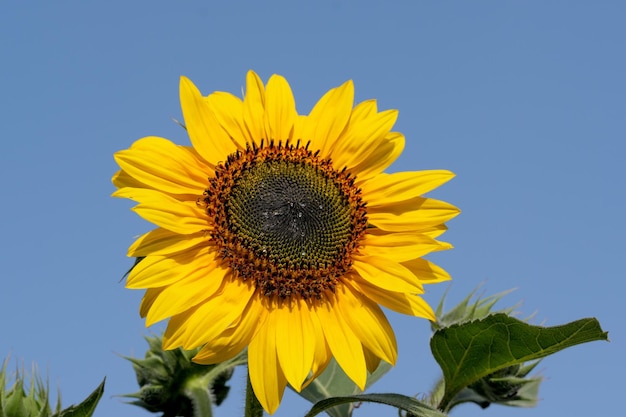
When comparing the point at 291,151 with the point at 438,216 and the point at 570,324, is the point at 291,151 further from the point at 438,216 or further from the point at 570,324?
the point at 570,324

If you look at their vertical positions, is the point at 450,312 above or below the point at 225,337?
above

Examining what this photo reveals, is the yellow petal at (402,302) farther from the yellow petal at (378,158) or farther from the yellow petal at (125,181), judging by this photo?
the yellow petal at (125,181)

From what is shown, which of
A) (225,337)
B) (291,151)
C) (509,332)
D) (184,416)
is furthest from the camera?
(184,416)

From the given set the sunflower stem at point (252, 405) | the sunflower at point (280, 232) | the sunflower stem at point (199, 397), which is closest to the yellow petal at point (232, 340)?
the sunflower at point (280, 232)

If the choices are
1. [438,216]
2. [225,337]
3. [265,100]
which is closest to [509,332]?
[438,216]

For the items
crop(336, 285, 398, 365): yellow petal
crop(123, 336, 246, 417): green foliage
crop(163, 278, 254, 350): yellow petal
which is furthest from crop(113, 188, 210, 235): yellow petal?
crop(123, 336, 246, 417): green foliage

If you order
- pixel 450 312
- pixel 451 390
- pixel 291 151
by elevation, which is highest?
pixel 291 151

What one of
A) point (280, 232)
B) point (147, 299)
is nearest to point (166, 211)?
point (147, 299)
